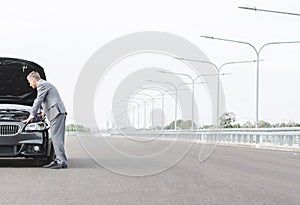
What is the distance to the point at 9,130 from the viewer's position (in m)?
12.4

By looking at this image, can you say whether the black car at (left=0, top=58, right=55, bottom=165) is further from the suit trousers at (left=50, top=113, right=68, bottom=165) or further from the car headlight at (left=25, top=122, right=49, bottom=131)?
the suit trousers at (left=50, top=113, right=68, bottom=165)

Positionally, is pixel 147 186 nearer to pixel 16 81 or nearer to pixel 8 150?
pixel 8 150

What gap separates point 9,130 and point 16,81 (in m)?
2.54

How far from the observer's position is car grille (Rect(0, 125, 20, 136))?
1236 centimetres

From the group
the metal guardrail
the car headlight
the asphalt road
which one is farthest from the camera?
the metal guardrail

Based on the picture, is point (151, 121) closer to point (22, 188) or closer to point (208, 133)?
point (208, 133)

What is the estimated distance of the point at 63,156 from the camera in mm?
12695

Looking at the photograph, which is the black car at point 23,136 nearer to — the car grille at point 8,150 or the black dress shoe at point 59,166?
the car grille at point 8,150

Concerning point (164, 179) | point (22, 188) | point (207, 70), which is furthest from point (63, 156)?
point (207, 70)

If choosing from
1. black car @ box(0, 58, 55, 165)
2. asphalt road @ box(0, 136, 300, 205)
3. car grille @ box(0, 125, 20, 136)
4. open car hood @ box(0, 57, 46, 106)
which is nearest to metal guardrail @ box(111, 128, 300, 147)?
open car hood @ box(0, 57, 46, 106)

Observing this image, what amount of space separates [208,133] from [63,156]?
2828 centimetres

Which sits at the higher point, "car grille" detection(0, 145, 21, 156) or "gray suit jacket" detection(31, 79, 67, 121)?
"gray suit jacket" detection(31, 79, 67, 121)

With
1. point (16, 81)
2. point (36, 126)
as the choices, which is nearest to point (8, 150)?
point (36, 126)

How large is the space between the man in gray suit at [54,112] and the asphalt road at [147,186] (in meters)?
0.33
